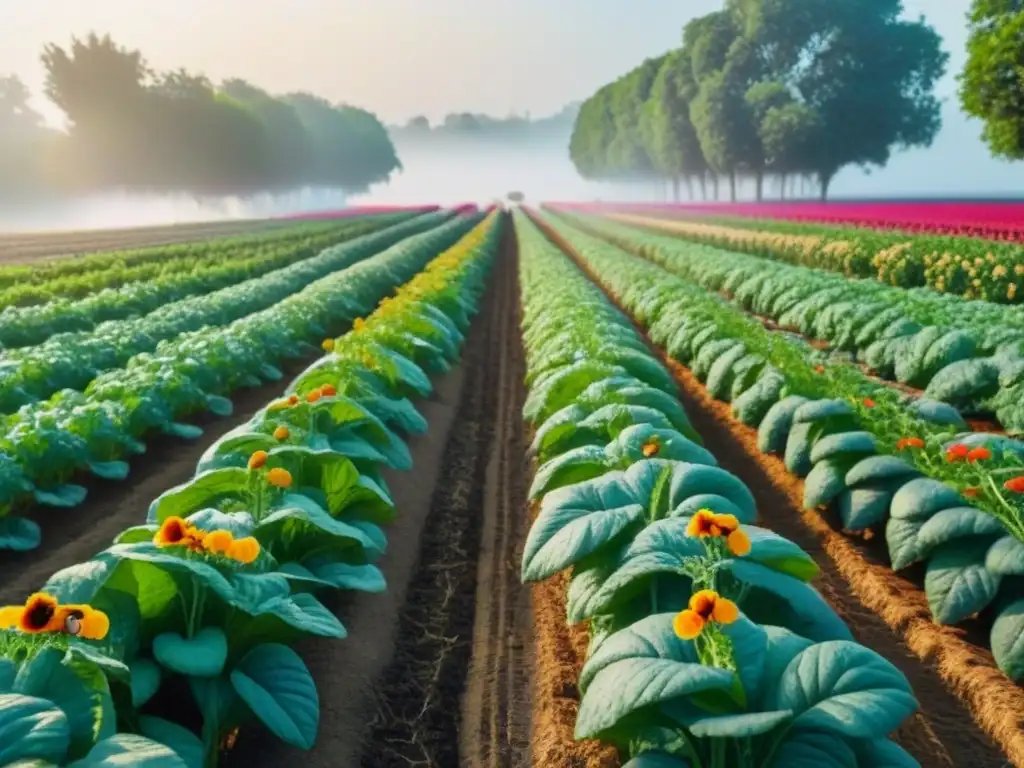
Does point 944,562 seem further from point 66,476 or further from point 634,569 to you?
point 66,476

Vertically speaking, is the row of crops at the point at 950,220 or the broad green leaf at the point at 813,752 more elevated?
the row of crops at the point at 950,220

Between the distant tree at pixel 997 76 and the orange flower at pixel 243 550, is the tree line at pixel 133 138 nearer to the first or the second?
the distant tree at pixel 997 76

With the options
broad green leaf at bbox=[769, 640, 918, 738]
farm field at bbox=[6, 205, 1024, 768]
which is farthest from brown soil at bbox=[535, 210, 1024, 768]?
broad green leaf at bbox=[769, 640, 918, 738]

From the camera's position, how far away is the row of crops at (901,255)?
41.9 ft

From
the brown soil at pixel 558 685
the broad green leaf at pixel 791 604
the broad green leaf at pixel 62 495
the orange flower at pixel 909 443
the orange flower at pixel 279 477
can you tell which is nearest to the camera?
the broad green leaf at pixel 791 604

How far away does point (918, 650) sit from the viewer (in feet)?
13.1

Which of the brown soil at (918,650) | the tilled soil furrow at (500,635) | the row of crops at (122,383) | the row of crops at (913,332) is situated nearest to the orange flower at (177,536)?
the tilled soil furrow at (500,635)

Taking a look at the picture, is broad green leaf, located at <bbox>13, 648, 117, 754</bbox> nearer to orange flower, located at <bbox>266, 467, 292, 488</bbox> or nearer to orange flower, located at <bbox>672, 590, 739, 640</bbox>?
orange flower, located at <bbox>266, 467, 292, 488</bbox>

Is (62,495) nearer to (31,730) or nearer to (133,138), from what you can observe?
(31,730)

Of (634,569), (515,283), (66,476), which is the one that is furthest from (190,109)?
(634,569)

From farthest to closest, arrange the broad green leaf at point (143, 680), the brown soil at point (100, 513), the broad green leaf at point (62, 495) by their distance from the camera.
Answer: the broad green leaf at point (62, 495)
the brown soil at point (100, 513)
the broad green leaf at point (143, 680)

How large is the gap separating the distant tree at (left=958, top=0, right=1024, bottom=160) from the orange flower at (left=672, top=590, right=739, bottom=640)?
2314 cm

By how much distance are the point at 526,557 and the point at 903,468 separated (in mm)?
2330

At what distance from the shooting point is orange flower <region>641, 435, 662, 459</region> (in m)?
4.05
